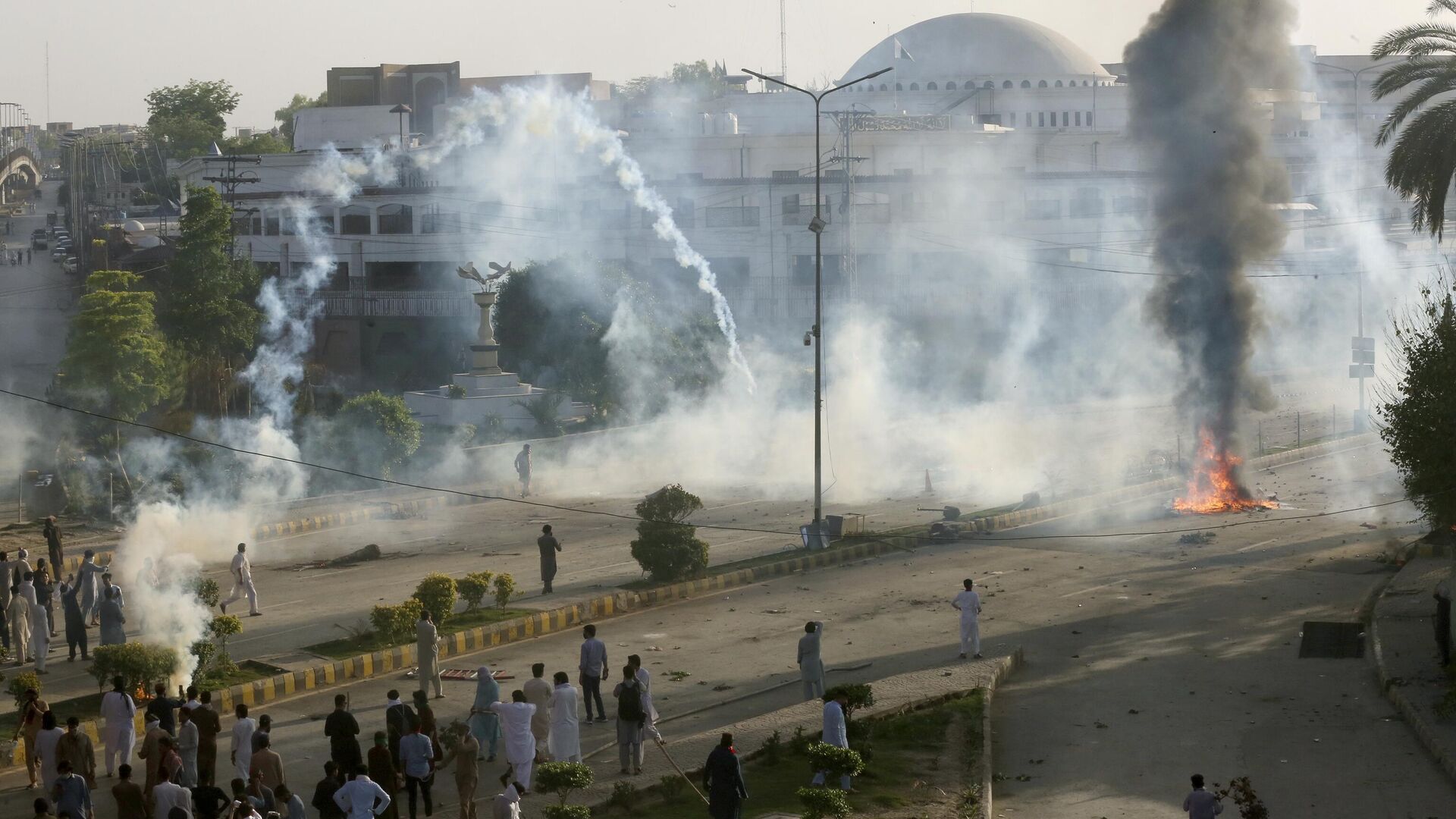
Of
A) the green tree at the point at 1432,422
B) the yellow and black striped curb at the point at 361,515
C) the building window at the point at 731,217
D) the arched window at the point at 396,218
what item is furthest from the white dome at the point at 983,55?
the green tree at the point at 1432,422

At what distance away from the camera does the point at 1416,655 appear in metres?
19.0

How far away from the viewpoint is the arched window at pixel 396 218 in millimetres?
65688

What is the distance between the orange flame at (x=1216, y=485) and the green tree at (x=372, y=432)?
56.8 ft

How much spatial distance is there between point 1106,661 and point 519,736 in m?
9.30

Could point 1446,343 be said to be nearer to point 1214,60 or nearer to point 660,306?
point 1214,60

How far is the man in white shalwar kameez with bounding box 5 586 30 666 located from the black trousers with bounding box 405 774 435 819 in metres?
8.06

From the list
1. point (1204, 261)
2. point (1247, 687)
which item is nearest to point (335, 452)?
point (1204, 261)

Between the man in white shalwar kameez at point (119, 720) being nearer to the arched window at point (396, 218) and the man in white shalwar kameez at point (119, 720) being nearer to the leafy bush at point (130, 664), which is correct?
the leafy bush at point (130, 664)

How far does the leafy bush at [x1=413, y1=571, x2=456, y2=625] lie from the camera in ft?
65.3

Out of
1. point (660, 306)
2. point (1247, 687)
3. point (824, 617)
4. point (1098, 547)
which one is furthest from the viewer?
point (660, 306)

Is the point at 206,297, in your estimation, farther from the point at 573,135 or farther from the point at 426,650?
the point at 426,650

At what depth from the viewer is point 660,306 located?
4753 centimetres

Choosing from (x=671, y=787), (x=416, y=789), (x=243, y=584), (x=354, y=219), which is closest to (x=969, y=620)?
(x=671, y=787)

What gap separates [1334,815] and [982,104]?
78.2 meters
